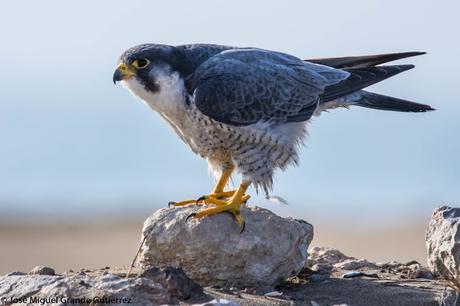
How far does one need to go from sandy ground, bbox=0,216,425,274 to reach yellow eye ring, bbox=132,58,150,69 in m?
7.33

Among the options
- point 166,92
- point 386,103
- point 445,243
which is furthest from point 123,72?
point 445,243

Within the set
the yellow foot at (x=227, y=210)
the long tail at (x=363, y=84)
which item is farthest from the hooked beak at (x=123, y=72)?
the long tail at (x=363, y=84)

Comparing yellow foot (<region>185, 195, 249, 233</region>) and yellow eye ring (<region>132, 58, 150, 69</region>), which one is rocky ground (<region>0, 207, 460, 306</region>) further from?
yellow eye ring (<region>132, 58, 150, 69</region>)

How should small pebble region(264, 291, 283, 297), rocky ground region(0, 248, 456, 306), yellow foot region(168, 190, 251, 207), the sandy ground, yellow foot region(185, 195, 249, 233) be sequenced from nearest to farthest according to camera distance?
1. rocky ground region(0, 248, 456, 306)
2. small pebble region(264, 291, 283, 297)
3. yellow foot region(185, 195, 249, 233)
4. yellow foot region(168, 190, 251, 207)
5. the sandy ground

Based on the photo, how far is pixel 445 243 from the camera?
6.93m

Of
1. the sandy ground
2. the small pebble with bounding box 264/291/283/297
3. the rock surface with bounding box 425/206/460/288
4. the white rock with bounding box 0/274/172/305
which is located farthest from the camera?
the sandy ground

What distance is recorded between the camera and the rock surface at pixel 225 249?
7164 millimetres

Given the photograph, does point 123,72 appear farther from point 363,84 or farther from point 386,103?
point 386,103

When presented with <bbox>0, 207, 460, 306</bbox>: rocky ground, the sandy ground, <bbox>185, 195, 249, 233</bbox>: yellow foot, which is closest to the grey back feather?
<bbox>185, 195, 249, 233</bbox>: yellow foot

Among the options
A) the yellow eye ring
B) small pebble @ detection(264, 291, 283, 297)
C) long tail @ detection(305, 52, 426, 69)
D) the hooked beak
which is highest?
long tail @ detection(305, 52, 426, 69)

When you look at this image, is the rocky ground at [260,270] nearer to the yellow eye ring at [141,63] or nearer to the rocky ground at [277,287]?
the rocky ground at [277,287]

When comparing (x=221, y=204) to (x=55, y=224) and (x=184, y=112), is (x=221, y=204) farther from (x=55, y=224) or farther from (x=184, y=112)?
(x=55, y=224)

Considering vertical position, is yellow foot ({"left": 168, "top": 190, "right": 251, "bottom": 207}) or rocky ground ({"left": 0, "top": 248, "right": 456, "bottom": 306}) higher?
yellow foot ({"left": 168, "top": 190, "right": 251, "bottom": 207})

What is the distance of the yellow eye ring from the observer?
27.1 feet
